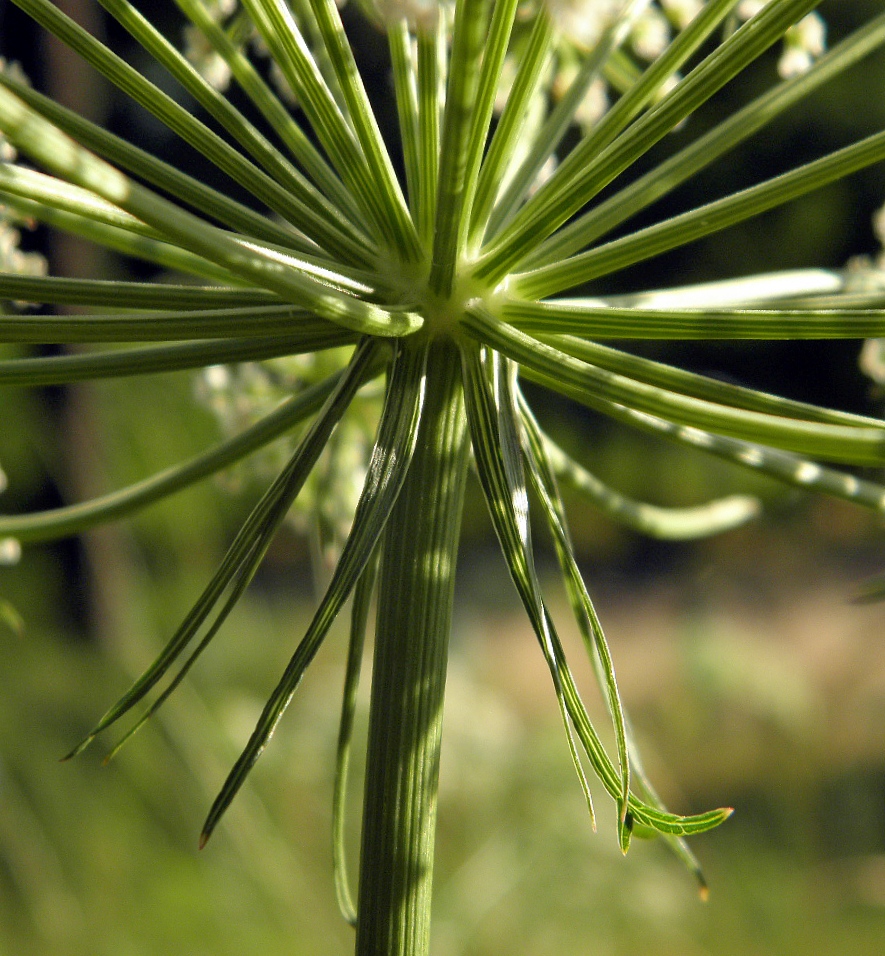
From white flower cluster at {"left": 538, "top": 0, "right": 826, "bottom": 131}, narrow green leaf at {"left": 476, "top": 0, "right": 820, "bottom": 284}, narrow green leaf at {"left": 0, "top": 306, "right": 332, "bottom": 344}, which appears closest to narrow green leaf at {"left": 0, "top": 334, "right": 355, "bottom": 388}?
narrow green leaf at {"left": 0, "top": 306, "right": 332, "bottom": 344}

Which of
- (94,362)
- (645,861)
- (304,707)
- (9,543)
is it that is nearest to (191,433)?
(304,707)

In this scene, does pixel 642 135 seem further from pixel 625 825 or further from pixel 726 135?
pixel 625 825

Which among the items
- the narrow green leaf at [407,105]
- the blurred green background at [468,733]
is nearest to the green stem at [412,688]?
the narrow green leaf at [407,105]

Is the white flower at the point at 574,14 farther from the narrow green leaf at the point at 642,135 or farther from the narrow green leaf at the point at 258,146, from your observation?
the narrow green leaf at the point at 258,146

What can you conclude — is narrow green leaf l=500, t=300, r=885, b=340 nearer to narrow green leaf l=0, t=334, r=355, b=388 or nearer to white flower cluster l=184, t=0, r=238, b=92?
narrow green leaf l=0, t=334, r=355, b=388

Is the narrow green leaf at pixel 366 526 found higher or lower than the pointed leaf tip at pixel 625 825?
higher

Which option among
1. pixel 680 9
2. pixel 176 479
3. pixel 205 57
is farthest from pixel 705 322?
pixel 205 57

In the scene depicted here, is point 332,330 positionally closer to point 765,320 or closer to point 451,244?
point 451,244
